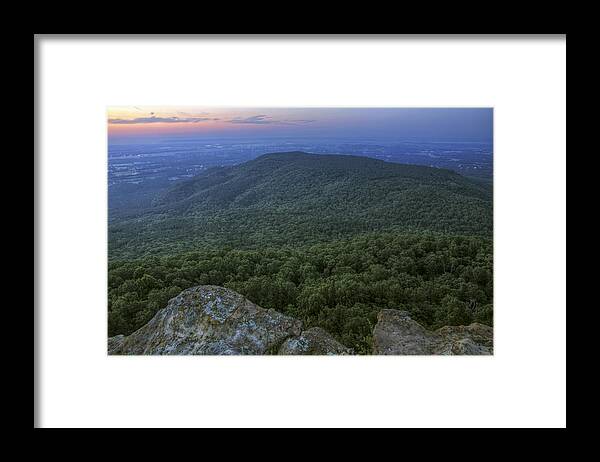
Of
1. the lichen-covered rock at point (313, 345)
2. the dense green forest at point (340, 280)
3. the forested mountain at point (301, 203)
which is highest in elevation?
the forested mountain at point (301, 203)

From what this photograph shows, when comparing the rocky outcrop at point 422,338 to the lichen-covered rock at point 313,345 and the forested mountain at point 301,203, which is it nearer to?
the lichen-covered rock at point 313,345

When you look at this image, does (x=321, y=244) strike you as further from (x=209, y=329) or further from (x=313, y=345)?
(x=209, y=329)

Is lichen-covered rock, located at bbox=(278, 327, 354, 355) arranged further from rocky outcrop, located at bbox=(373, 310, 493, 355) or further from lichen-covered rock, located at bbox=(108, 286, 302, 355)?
rocky outcrop, located at bbox=(373, 310, 493, 355)

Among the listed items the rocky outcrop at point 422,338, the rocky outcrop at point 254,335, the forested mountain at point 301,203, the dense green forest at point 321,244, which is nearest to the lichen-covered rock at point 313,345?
the rocky outcrop at point 254,335

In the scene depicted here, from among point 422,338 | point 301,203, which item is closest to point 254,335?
point 301,203

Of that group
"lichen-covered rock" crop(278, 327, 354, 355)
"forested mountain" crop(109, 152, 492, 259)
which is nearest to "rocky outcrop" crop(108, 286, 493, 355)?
"lichen-covered rock" crop(278, 327, 354, 355)
